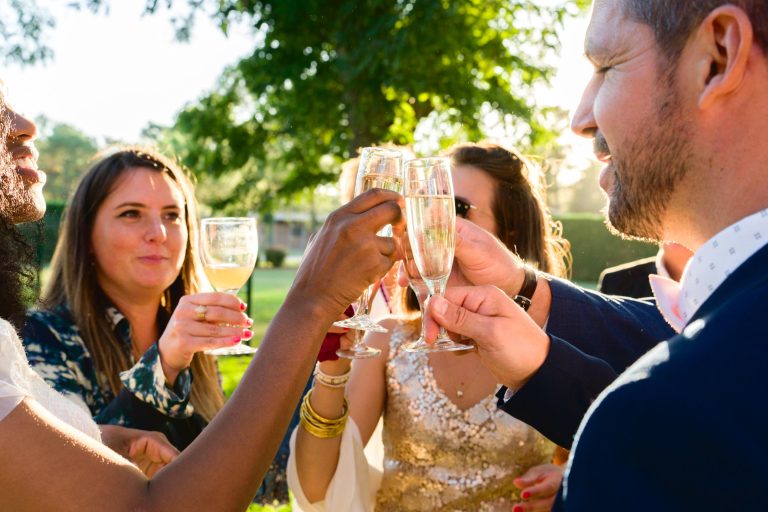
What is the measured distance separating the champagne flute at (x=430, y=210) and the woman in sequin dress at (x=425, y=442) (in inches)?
34.6

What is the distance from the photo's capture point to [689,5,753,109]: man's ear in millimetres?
1416

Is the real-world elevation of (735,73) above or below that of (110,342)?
above

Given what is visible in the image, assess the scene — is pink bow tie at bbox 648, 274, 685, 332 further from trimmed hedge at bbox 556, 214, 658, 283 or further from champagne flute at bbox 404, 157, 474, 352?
trimmed hedge at bbox 556, 214, 658, 283

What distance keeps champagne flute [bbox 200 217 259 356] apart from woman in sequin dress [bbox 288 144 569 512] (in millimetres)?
A: 595

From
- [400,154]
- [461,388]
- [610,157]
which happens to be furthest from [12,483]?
[461,388]

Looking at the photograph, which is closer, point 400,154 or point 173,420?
point 400,154

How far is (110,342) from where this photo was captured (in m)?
3.52

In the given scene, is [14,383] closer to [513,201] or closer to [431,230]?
[431,230]

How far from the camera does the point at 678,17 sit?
5.13 ft

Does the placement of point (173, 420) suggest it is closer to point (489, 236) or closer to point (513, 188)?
point (489, 236)

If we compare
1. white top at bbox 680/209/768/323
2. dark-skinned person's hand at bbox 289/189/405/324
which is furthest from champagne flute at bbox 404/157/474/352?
white top at bbox 680/209/768/323

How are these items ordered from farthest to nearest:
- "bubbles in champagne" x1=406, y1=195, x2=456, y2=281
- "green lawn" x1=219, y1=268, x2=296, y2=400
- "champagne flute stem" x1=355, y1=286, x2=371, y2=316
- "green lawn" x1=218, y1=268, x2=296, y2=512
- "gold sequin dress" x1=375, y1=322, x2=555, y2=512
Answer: "green lawn" x1=219, y1=268, x2=296, y2=400 → "green lawn" x1=218, y1=268, x2=296, y2=512 → "gold sequin dress" x1=375, y1=322, x2=555, y2=512 → "champagne flute stem" x1=355, y1=286, x2=371, y2=316 → "bubbles in champagne" x1=406, y1=195, x2=456, y2=281

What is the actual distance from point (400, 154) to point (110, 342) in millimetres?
2062

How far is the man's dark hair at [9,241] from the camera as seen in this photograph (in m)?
2.10
